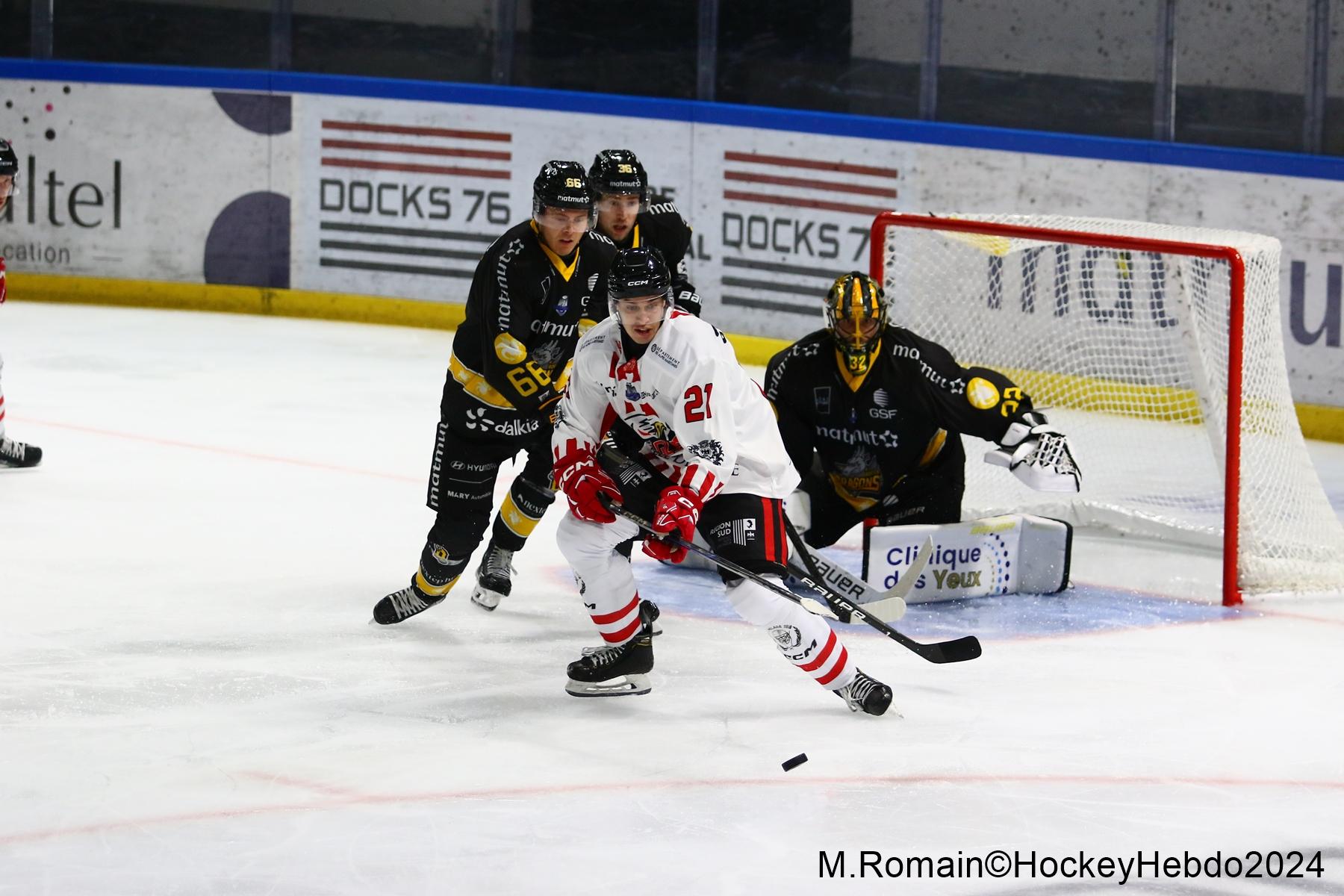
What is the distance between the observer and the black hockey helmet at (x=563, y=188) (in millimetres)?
4273

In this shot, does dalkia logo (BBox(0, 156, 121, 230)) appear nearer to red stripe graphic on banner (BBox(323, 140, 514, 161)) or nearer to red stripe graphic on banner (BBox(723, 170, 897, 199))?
red stripe graphic on banner (BBox(323, 140, 514, 161))

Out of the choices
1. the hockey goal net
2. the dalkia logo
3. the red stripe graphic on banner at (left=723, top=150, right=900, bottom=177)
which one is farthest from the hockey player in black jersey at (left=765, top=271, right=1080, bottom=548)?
the dalkia logo

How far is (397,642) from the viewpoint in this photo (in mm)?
4539

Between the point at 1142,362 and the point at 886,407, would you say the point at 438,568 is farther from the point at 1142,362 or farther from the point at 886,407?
the point at 1142,362

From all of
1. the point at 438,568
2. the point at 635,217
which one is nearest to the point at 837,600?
the point at 438,568

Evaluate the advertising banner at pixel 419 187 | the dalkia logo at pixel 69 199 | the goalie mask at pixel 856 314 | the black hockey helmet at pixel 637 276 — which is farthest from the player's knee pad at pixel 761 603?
the dalkia logo at pixel 69 199

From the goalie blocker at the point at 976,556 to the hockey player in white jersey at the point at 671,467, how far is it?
844 millimetres

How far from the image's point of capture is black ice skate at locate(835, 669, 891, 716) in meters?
3.96

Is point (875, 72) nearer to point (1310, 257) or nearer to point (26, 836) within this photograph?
point (1310, 257)

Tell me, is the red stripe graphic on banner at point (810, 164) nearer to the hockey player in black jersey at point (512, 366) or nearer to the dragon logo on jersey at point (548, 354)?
the hockey player in black jersey at point (512, 366)

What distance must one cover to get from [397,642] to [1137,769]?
175 centimetres

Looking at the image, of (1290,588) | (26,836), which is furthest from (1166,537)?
(26,836)

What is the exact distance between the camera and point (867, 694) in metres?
3.96

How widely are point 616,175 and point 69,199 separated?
5.45 m
